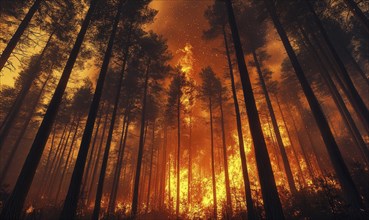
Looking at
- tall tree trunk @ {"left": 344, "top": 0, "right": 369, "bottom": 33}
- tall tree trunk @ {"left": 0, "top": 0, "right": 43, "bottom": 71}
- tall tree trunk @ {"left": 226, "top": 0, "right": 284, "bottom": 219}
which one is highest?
tall tree trunk @ {"left": 344, "top": 0, "right": 369, "bottom": 33}

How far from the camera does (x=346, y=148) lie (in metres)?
31.4

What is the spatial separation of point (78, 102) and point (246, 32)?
22.3m

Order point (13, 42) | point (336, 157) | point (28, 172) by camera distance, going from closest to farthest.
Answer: point (28, 172) → point (336, 157) → point (13, 42)

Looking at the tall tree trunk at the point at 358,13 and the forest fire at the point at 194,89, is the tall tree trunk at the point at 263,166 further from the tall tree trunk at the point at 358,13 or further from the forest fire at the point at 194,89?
the tall tree trunk at the point at 358,13

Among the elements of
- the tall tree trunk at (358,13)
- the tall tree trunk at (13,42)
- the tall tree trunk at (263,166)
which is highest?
the tall tree trunk at (358,13)

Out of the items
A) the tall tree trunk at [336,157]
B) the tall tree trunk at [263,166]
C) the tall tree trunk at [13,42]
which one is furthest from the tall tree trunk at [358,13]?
the tall tree trunk at [13,42]

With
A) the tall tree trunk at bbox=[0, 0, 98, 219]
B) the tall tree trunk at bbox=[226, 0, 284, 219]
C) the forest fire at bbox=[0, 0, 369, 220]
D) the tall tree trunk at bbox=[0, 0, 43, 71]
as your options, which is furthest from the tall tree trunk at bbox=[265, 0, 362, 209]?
the tall tree trunk at bbox=[0, 0, 43, 71]

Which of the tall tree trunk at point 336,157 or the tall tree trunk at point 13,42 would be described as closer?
the tall tree trunk at point 336,157

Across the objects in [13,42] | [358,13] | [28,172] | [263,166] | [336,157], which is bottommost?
[263,166]

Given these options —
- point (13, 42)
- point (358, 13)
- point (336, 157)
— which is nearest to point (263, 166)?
point (336, 157)

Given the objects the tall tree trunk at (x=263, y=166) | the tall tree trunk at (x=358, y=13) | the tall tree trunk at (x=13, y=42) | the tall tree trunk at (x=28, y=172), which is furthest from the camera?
the tall tree trunk at (x=358, y=13)

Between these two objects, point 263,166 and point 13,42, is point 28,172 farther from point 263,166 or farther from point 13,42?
point 13,42

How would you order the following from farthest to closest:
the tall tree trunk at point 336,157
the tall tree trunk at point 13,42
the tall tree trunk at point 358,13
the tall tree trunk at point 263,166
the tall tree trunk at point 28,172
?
the tall tree trunk at point 358,13, the tall tree trunk at point 13,42, the tall tree trunk at point 336,157, the tall tree trunk at point 28,172, the tall tree trunk at point 263,166

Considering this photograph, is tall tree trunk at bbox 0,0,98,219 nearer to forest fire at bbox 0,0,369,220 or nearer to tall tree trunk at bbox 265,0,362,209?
forest fire at bbox 0,0,369,220
